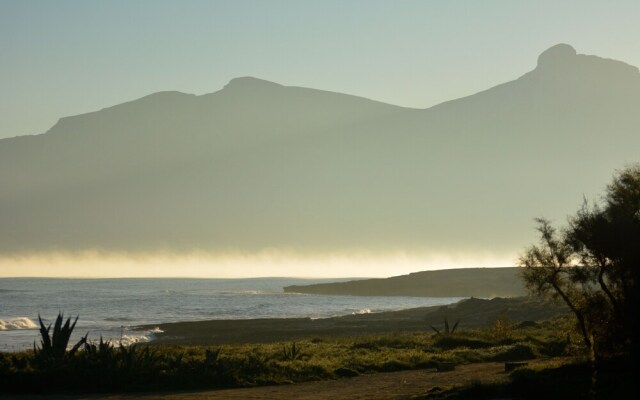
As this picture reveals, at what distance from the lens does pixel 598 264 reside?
3034 cm

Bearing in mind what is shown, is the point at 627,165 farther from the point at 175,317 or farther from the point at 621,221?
the point at 175,317

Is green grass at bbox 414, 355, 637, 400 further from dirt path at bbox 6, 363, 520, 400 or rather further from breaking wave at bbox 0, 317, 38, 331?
breaking wave at bbox 0, 317, 38, 331

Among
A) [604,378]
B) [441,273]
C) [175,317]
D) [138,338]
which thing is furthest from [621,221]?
[441,273]

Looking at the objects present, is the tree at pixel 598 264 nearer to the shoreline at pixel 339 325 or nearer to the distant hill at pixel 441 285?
the shoreline at pixel 339 325

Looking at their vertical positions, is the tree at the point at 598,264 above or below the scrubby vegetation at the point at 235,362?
above

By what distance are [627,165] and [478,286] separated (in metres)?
135

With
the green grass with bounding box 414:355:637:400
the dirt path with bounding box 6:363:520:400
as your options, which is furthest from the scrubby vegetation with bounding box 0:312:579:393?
the green grass with bounding box 414:355:637:400

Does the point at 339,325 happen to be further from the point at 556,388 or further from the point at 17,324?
the point at 556,388

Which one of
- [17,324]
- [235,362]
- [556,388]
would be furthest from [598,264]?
[17,324]

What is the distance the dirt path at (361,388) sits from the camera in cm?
2641

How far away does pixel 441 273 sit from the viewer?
608 feet

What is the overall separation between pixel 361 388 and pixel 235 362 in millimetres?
4778

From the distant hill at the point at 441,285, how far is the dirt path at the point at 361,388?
12430 centimetres

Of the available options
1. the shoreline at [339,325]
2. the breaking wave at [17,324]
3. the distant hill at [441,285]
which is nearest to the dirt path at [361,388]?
the shoreline at [339,325]
